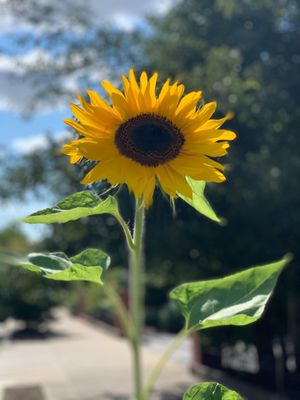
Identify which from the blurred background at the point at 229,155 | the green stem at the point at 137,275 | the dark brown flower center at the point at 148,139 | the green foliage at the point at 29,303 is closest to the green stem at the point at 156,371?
the green stem at the point at 137,275

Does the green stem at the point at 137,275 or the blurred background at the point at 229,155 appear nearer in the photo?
the green stem at the point at 137,275

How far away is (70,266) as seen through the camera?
45.4 inches

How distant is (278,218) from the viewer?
8.91 metres

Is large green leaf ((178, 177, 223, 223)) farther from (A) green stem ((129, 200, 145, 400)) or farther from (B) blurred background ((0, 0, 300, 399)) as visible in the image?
(B) blurred background ((0, 0, 300, 399))

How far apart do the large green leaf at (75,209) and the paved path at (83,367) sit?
980cm

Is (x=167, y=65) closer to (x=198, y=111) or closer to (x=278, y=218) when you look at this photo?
(x=278, y=218)

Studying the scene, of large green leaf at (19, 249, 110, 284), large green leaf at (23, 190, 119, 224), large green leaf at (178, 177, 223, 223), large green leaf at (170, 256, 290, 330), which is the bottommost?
large green leaf at (170, 256, 290, 330)

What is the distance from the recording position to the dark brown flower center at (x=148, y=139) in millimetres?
1205

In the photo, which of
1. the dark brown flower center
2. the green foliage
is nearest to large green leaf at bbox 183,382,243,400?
the dark brown flower center

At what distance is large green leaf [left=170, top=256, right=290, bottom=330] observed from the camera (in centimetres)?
121

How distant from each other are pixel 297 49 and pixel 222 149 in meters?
8.34

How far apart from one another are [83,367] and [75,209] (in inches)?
531

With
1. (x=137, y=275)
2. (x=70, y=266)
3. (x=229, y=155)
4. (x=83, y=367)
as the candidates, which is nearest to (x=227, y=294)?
(x=137, y=275)

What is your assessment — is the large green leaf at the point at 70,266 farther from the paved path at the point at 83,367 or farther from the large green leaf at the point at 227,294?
the paved path at the point at 83,367
